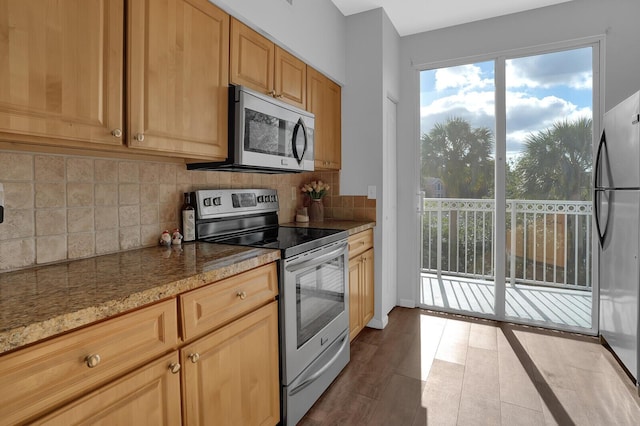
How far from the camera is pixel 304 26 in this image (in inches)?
93.8

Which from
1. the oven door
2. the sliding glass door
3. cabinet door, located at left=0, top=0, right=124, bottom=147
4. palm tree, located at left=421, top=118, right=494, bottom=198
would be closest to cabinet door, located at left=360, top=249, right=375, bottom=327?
the oven door

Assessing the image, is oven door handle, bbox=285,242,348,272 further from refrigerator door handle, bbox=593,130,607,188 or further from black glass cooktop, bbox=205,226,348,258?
refrigerator door handle, bbox=593,130,607,188

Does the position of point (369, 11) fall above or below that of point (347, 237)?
above

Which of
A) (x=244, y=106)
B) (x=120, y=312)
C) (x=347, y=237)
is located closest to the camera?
(x=120, y=312)

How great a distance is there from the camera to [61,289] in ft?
3.32

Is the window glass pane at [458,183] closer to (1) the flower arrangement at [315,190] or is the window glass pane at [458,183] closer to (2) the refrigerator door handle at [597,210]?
(2) the refrigerator door handle at [597,210]

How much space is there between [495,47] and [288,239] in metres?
2.61

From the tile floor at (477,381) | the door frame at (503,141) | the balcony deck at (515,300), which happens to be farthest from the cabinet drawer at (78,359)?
the balcony deck at (515,300)

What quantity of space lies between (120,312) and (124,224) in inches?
31.6

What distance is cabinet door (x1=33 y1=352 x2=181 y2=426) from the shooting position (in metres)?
0.84

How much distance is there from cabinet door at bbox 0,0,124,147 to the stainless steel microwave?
1.95ft

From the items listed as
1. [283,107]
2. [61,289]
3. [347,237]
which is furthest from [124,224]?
[347,237]

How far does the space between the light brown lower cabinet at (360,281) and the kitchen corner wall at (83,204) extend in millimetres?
1157

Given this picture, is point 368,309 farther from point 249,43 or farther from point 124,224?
point 249,43
